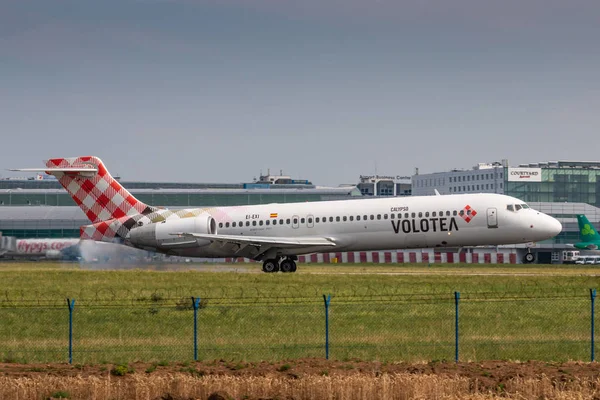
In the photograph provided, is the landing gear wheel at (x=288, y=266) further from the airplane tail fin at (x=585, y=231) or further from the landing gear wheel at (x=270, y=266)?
the airplane tail fin at (x=585, y=231)

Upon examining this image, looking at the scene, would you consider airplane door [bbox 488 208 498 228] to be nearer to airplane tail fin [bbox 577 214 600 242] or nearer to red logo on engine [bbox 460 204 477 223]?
red logo on engine [bbox 460 204 477 223]

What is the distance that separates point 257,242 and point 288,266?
2.60 metres

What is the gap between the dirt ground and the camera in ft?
73.9

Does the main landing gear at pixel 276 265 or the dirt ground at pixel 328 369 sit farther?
the main landing gear at pixel 276 265

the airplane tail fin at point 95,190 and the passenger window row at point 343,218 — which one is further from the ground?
the airplane tail fin at point 95,190

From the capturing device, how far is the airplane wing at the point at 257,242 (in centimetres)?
5553

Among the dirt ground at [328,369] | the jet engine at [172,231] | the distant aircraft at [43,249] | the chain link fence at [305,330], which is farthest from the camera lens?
the distant aircraft at [43,249]

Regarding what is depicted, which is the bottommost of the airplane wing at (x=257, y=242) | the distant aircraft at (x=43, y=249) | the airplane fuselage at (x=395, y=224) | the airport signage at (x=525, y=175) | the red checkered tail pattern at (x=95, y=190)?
the distant aircraft at (x=43, y=249)

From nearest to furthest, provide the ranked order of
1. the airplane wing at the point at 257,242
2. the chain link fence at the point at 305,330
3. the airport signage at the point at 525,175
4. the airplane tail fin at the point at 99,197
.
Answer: the chain link fence at the point at 305,330 → the airplane wing at the point at 257,242 → the airplane tail fin at the point at 99,197 → the airport signage at the point at 525,175

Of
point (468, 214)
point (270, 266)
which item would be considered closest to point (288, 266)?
point (270, 266)

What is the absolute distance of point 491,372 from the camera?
23.0 m

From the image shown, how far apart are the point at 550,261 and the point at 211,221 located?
63.5m

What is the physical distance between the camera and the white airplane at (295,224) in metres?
53.3

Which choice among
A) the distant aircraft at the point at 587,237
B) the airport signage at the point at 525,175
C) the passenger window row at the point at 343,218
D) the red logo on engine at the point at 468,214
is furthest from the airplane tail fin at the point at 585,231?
the airport signage at the point at 525,175
